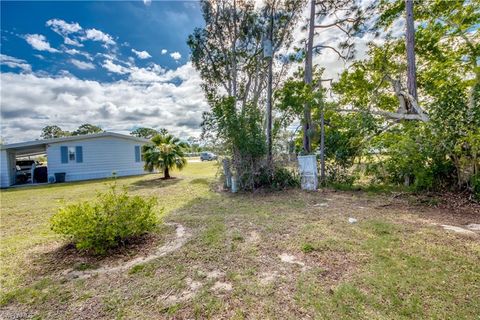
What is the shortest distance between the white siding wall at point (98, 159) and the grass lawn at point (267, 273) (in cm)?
997

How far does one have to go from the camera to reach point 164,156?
11.5 metres

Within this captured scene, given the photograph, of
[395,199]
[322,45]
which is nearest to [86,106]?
[322,45]

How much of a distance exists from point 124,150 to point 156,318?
14.8 metres

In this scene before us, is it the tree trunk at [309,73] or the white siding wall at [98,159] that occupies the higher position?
the tree trunk at [309,73]

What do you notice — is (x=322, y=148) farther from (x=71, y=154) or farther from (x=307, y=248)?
(x=71, y=154)

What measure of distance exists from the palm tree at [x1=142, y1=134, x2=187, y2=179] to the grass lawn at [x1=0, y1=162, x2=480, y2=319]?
23.9 feet

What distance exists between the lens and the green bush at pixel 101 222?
2838 mm

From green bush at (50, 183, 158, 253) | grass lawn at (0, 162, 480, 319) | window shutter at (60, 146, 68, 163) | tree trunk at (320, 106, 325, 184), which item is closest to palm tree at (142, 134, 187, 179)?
window shutter at (60, 146, 68, 163)

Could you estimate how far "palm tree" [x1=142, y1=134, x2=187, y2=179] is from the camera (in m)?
11.4

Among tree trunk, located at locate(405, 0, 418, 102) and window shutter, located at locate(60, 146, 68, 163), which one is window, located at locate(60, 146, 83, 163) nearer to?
window shutter, located at locate(60, 146, 68, 163)

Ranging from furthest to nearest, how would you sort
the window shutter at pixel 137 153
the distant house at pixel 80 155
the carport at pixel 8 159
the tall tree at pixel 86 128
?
the tall tree at pixel 86 128 < the window shutter at pixel 137 153 < the distant house at pixel 80 155 < the carport at pixel 8 159

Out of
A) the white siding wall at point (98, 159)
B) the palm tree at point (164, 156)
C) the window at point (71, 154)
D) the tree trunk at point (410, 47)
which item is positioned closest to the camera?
the tree trunk at point (410, 47)

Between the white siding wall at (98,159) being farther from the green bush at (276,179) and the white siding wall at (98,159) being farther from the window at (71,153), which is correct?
the green bush at (276,179)

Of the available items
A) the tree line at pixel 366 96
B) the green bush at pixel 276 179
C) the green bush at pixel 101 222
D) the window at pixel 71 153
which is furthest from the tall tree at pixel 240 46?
the window at pixel 71 153
